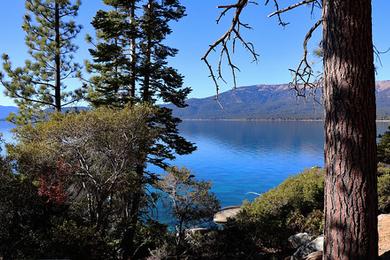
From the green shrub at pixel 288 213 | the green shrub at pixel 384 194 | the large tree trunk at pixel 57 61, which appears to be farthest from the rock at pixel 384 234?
the large tree trunk at pixel 57 61

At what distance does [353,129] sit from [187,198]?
996 centimetres

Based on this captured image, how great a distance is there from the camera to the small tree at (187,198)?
12.2 meters

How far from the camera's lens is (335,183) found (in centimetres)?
282

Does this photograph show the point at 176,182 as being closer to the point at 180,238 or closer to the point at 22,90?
the point at 180,238

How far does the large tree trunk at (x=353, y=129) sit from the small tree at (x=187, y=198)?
9.53m

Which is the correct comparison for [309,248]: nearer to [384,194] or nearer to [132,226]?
[384,194]

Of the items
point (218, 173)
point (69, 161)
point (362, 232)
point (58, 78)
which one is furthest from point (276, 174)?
point (362, 232)

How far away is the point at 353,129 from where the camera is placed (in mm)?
2736

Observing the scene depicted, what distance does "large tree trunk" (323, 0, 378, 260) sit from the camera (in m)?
2.74

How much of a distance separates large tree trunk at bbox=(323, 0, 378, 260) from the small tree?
9529mm

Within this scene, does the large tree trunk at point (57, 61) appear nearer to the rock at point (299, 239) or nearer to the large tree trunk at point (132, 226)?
the large tree trunk at point (132, 226)

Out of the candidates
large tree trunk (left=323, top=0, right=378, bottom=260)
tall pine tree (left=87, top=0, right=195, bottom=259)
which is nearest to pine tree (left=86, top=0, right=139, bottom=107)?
tall pine tree (left=87, top=0, right=195, bottom=259)

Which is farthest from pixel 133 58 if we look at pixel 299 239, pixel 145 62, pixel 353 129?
pixel 353 129

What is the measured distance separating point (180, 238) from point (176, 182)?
194 cm
